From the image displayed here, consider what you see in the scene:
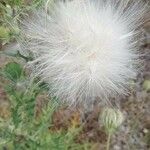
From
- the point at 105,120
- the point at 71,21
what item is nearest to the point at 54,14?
the point at 71,21

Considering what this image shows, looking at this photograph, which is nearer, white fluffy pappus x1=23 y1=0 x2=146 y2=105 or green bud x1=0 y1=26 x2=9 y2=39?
white fluffy pappus x1=23 y1=0 x2=146 y2=105

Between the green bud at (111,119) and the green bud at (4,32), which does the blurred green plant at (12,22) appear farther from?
the green bud at (111,119)

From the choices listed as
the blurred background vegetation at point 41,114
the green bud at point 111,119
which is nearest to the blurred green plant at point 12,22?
the blurred background vegetation at point 41,114

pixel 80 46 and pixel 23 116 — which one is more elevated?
pixel 80 46

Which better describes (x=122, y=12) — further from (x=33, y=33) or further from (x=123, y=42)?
(x=33, y=33)

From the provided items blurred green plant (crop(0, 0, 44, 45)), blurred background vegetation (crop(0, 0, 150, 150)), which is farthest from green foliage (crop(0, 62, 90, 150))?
blurred green plant (crop(0, 0, 44, 45))

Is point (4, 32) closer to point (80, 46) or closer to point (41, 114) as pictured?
point (80, 46)

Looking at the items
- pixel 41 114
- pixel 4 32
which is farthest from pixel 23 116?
pixel 41 114

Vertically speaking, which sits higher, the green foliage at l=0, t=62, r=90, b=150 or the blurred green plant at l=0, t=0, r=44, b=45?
the blurred green plant at l=0, t=0, r=44, b=45

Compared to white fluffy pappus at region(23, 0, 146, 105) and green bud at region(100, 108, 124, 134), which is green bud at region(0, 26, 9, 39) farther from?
green bud at region(100, 108, 124, 134)
